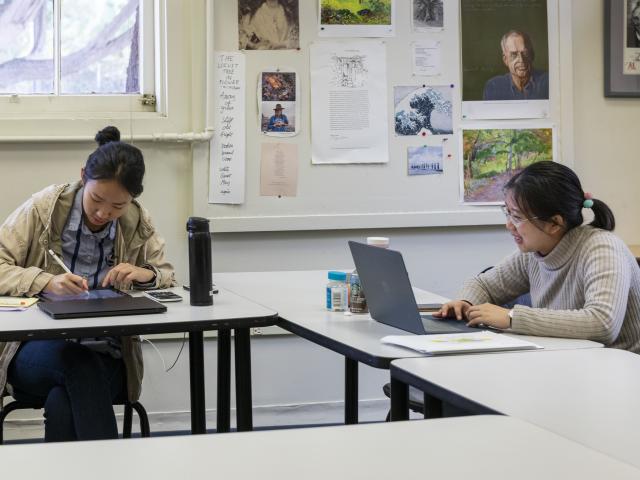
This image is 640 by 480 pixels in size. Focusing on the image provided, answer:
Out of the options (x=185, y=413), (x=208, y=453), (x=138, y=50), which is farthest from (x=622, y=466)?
(x=138, y=50)

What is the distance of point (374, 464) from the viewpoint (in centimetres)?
115

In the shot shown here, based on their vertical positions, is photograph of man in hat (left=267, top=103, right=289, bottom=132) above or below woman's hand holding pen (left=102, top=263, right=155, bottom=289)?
above

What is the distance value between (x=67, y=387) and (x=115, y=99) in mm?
1666

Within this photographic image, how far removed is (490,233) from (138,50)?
1.75 metres

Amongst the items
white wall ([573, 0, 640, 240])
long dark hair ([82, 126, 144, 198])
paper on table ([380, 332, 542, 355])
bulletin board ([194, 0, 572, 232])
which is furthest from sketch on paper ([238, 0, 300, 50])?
paper on table ([380, 332, 542, 355])

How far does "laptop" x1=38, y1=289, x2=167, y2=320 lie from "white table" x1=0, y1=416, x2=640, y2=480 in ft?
3.46

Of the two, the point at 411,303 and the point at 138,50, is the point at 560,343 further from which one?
the point at 138,50

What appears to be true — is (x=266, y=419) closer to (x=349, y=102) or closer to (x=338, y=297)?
(x=349, y=102)

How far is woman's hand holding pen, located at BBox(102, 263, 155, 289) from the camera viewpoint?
2662 mm

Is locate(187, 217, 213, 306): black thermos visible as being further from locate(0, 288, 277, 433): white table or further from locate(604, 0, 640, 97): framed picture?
locate(604, 0, 640, 97): framed picture

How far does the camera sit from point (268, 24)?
3799 millimetres

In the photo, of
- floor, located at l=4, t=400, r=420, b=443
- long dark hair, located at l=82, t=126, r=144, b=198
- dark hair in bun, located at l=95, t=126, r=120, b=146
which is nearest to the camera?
long dark hair, located at l=82, t=126, r=144, b=198

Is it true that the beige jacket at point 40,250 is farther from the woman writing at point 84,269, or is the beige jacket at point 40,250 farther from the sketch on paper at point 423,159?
the sketch on paper at point 423,159

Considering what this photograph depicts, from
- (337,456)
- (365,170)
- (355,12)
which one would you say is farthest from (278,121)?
(337,456)
